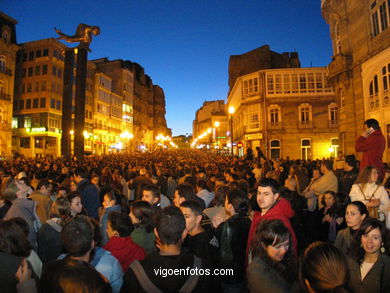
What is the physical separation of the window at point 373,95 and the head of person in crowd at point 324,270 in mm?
17294

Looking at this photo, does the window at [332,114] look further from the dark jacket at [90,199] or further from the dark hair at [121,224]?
the dark hair at [121,224]

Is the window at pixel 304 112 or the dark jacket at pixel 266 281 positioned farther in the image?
the window at pixel 304 112

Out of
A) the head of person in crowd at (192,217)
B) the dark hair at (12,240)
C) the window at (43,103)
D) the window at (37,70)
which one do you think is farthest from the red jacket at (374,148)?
the window at (37,70)

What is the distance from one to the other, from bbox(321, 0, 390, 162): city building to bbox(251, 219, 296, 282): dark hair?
1577cm

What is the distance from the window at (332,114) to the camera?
106 ft

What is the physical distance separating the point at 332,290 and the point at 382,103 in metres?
17.0

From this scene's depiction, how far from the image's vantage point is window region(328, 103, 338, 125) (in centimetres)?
3222

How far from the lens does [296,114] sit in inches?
1302

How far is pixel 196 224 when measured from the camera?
11.0 ft

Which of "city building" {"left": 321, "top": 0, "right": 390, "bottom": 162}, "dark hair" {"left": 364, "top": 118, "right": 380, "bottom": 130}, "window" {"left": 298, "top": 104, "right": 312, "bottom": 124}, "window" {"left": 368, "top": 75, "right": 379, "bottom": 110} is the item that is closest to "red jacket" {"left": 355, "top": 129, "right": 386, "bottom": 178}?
"dark hair" {"left": 364, "top": 118, "right": 380, "bottom": 130}

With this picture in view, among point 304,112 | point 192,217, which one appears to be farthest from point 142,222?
point 304,112

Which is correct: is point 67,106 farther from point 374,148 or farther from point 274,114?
point 374,148

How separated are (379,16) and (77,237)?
63.5ft

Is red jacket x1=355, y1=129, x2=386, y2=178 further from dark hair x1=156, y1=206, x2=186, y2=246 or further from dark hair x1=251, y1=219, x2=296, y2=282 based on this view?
dark hair x1=156, y1=206, x2=186, y2=246
